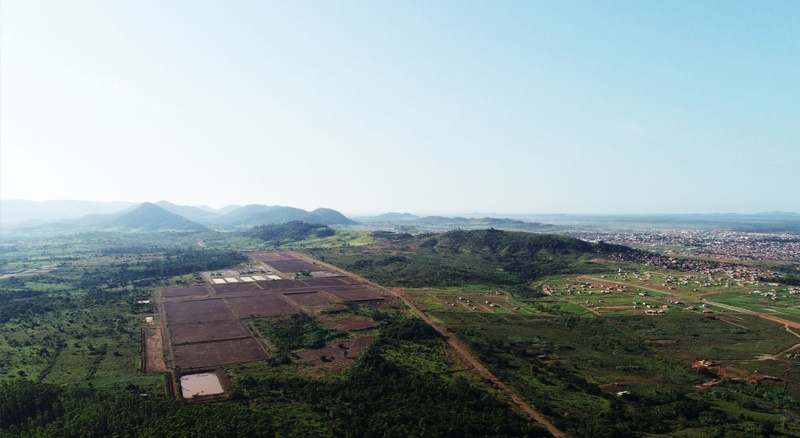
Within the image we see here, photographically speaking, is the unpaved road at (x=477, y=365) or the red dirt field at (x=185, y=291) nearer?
the unpaved road at (x=477, y=365)

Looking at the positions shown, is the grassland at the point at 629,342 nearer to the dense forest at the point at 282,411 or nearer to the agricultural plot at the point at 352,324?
the dense forest at the point at 282,411

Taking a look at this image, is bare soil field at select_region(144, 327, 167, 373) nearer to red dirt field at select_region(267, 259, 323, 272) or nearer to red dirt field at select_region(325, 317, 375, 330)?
red dirt field at select_region(325, 317, 375, 330)

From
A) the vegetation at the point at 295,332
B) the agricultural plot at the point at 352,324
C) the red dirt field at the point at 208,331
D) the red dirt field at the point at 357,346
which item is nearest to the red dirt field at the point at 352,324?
the agricultural plot at the point at 352,324

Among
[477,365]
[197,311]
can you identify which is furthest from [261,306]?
[477,365]

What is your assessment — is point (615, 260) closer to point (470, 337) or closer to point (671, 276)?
point (671, 276)

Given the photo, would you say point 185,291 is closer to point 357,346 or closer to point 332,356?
point 357,346
